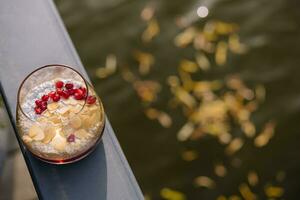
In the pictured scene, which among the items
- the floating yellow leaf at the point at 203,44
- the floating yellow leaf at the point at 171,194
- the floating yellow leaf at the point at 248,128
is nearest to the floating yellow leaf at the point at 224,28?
the floating yellow leaf at the point at 203,44

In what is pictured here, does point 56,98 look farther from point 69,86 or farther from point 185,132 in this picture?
point 185,132

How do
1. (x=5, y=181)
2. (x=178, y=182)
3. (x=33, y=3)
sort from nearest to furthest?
(x=33, y=3)
(x=5, y=181)
(x=178, y=182)

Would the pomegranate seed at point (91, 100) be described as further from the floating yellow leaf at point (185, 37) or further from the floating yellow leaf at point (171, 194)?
the floating yellow leaf at point (185, 37)

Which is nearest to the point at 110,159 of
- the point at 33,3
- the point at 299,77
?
the point at 33,3

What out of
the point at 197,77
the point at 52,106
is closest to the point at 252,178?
the point at 197,77

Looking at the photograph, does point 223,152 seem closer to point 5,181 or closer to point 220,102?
point 220,102
